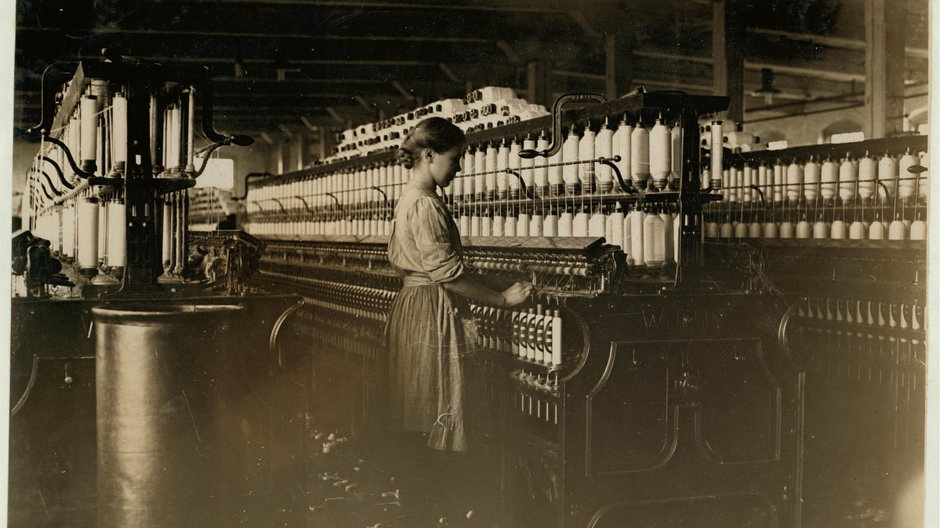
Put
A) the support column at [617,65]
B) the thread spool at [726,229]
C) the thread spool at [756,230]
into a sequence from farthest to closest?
the support column at [617,65]
the thread spool at [726,229]
the thread spool at [756,230]

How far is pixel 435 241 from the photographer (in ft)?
10.1

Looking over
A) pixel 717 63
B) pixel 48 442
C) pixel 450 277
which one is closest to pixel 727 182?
pixel 717 63

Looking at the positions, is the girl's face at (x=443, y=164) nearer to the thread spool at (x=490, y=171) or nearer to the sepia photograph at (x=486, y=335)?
the sepia photograph at (x=486, y=335)

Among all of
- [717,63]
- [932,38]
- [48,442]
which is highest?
[717,63]

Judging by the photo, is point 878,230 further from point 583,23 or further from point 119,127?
point 119,127

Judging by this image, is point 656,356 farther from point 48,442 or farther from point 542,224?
point 48,442

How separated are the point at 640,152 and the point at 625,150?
9cm

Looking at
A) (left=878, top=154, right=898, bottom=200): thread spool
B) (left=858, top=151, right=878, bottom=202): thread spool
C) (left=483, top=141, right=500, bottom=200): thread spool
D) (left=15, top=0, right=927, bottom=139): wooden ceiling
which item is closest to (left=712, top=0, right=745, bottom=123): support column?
(left=15, top=0, right=927, bottom=139): wooden ceiling

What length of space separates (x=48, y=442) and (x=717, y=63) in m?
7.63

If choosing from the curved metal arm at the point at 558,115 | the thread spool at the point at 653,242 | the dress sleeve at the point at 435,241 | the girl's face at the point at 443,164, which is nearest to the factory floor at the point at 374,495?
the dress sleeve at the point at 435,241

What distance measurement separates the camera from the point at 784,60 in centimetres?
1219

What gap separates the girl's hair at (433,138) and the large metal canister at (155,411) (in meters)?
0.99

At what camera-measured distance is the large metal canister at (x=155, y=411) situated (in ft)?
9.81

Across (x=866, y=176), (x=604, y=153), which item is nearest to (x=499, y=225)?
(x=604, y=153)
